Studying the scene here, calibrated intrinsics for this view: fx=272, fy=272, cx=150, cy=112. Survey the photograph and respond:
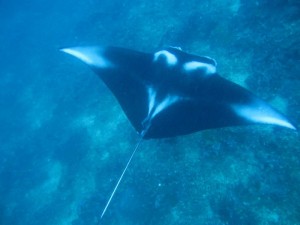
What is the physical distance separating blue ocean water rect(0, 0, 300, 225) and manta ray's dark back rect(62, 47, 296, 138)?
2.23 feet

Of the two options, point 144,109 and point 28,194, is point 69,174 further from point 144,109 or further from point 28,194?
point 144,109

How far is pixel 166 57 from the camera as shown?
3.85 meters

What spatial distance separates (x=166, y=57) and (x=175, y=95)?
61 centimetres

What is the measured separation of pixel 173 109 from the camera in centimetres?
354

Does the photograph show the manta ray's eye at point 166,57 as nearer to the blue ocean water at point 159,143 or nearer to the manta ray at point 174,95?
the manta ray at point 174,95

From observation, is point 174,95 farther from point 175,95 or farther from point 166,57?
point 166,57

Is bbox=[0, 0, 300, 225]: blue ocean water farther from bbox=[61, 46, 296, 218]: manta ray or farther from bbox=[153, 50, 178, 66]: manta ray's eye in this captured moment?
bbox=[153, 50, 178, 66]: manta ray's eye

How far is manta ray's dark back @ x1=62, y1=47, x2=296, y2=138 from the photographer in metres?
3.29

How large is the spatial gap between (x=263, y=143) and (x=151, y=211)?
5.99 ft

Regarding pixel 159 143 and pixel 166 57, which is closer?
pixel 166 57

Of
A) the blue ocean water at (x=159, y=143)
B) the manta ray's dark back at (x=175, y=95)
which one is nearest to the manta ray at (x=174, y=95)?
the manta ray's dark back at (x=175, y=95)

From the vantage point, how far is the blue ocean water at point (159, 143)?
11.6 ft

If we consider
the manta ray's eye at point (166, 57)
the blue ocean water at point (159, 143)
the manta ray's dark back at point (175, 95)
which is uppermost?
the manta ray's eye at point (166, 57)

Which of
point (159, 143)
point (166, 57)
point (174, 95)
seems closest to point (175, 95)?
point (174, 95)
